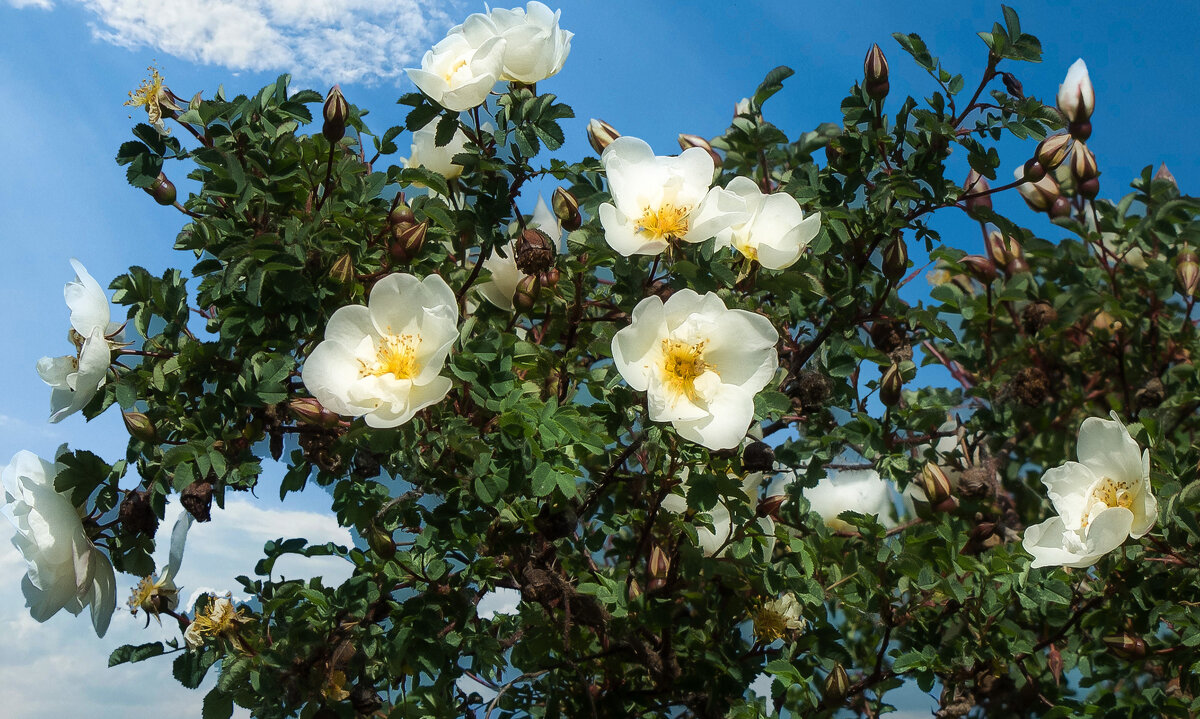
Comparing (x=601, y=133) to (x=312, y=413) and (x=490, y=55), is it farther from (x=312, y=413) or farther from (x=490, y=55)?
(x=312, y=413)

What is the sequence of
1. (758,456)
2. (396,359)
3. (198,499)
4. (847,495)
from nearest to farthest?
(396,359) < (198,499) < (758,456) < (847,495)

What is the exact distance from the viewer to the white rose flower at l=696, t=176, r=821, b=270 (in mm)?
1406

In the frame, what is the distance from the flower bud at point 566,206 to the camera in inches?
60.6

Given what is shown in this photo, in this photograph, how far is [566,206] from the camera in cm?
154

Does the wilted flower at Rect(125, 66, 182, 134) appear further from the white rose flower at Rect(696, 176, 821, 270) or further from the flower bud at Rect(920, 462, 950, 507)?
the flower bud at Rect(920, 462, 950, 507)

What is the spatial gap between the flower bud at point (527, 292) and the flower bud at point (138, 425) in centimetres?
53

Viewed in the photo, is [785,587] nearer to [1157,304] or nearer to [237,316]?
[237,316]

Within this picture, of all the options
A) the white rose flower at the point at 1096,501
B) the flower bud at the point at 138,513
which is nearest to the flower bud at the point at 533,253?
the flower bud at the point at 138,513

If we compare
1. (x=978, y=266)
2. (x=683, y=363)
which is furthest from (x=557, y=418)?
(x=978, y=266)

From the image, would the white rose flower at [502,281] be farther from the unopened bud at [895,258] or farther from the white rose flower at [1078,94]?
the white rose flower at [1078,94]

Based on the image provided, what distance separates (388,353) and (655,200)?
424 millimetres

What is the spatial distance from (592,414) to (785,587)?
1.41 feet

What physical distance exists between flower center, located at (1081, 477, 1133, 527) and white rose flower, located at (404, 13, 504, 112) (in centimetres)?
108

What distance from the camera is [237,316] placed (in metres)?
1.42
